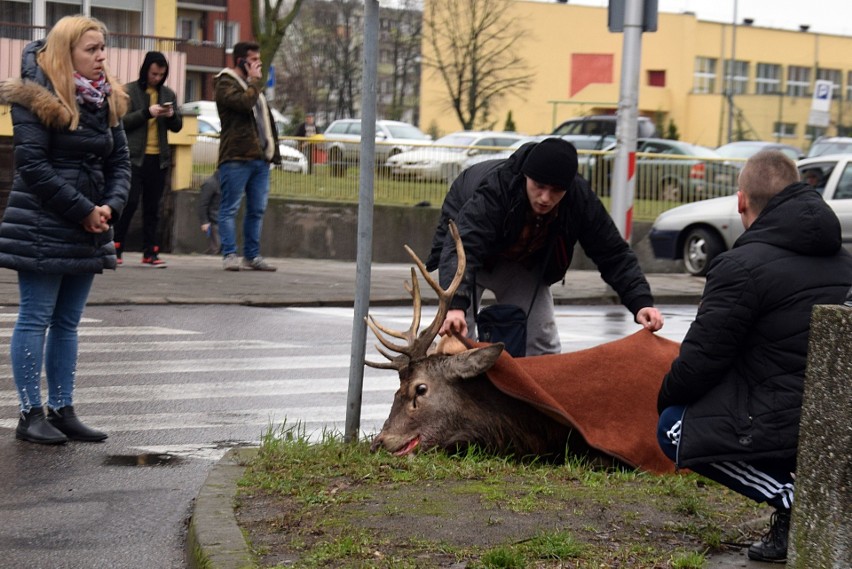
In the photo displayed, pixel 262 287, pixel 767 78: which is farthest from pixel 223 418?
pixel 767 78

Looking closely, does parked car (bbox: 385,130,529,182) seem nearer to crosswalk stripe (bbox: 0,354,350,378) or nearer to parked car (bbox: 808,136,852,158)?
parked car (bbox: 808,136,852,158)

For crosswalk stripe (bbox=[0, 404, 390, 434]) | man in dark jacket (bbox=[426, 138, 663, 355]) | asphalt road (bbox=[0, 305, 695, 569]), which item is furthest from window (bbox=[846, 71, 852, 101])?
man in dark jacket (bbox=[426, 138, 663, 355])

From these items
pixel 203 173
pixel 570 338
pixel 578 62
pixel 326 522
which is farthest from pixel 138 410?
pixel 578 62

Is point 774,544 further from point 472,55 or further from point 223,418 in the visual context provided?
point 472,55

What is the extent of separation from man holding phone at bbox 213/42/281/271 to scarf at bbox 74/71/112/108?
7.10 metres

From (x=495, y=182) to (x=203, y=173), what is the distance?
48.3 feet

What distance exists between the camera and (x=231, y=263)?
15383 mm

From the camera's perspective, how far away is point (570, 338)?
1194 centimetres

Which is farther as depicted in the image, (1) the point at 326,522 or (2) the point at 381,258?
(2) the point at 381,258

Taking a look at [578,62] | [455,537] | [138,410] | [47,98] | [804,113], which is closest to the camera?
[455,537]

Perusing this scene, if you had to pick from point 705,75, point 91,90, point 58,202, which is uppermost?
Result: point 705,75

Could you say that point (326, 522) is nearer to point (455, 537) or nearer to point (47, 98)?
point (455, 537)

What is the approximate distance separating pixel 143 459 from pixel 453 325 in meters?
1.68

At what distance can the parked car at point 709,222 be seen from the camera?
1833cm
